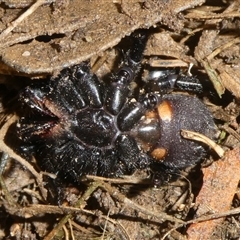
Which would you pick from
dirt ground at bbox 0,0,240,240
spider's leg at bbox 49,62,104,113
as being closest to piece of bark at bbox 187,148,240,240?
dirt ground at bbox 0,0,240,240

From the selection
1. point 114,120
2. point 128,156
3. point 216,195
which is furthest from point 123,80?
point 216,195

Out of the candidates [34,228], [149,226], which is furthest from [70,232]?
[149,226]

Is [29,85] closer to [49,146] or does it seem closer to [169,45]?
[49,146]

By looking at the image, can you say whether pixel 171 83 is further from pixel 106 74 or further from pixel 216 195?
pixel 216 195

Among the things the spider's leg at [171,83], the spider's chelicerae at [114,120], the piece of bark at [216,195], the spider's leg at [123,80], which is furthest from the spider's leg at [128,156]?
the piece of bark at [216,195]

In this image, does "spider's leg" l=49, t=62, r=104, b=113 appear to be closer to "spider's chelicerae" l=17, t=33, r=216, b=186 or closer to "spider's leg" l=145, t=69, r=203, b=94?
"spider's chelicerae" l=17, t=33, r=216, b=186
